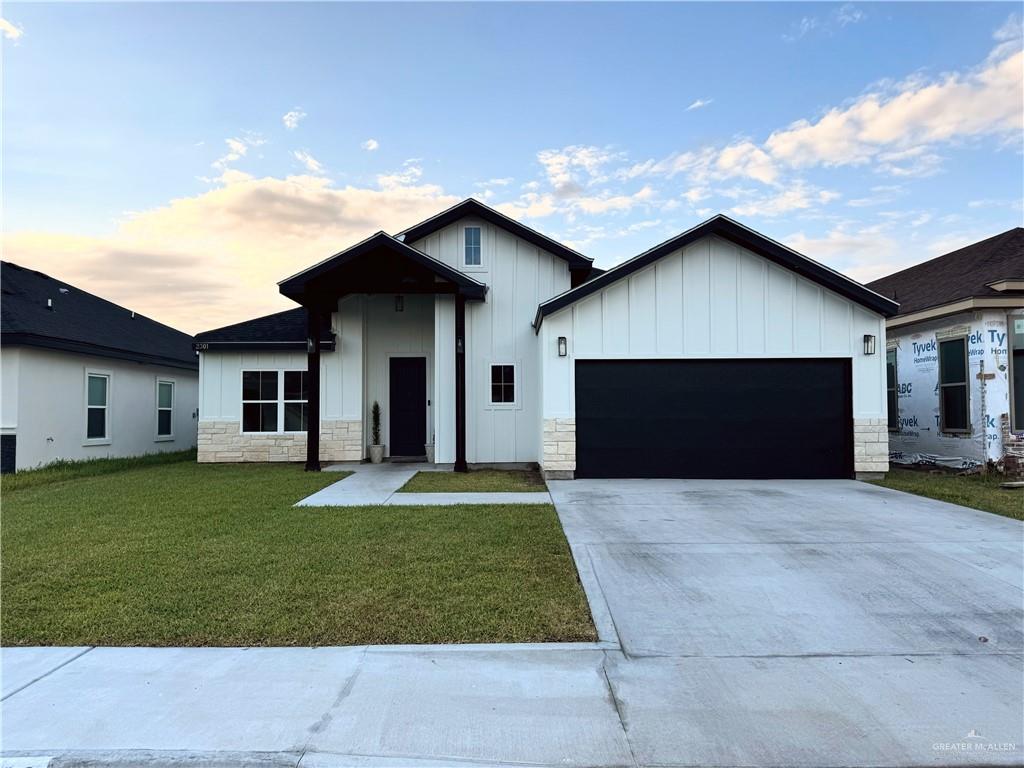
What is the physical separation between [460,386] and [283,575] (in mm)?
7510

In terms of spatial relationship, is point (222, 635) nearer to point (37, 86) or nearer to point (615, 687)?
point (615, 687)

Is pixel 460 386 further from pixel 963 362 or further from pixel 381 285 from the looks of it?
pixel 963 362

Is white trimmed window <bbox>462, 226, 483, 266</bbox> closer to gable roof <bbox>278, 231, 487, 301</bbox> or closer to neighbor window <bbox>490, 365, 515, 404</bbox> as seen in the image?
gable roof <bbox>278, 231, 487, 301</bbox>

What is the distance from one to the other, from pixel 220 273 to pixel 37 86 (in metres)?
10.4

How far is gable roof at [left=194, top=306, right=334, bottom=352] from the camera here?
549 inches

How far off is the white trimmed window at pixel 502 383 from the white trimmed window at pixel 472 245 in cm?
249

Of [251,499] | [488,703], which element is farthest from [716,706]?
[251,499]

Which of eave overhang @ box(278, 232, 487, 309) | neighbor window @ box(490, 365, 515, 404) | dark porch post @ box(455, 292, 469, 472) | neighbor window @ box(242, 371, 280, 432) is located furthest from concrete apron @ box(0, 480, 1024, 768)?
neighbor window @ box(242, 371, 280, 432)

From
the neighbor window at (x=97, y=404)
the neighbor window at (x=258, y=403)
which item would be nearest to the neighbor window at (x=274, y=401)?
the neighbor window at (x=258, y=403)

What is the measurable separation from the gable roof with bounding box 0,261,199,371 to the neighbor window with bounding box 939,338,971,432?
63.4 ft

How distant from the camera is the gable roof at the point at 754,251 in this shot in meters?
10.5

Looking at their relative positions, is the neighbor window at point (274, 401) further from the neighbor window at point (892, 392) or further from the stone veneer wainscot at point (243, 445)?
the neighbor window at point (892, 392)

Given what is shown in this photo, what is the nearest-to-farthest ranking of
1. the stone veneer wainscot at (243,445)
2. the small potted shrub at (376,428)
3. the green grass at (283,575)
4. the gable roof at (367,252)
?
the green grass at (283,575) < the gable roof at (367,252) < the small potted shrub at (376,428) < the stone veneer wainscot at (243,445)

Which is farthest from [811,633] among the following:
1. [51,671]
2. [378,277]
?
[378,277]
